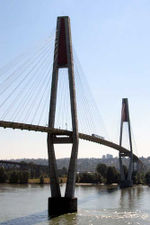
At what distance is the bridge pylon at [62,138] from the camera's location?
3028cm

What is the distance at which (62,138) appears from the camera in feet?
104

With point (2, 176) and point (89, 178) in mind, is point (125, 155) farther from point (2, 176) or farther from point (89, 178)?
point (2, 176)

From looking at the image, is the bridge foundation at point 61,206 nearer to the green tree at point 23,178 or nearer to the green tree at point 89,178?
the green tree at point 23,178

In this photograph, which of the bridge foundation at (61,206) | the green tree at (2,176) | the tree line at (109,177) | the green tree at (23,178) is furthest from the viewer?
the green tree at (2,176)

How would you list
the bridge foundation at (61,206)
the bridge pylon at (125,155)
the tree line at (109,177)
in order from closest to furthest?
the bridge foundation at (61,206) < the bridge pylon at (125,155) < the tree line at (109,177)

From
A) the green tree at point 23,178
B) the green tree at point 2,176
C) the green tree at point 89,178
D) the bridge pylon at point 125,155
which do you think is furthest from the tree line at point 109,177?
the green tree at point 2,176

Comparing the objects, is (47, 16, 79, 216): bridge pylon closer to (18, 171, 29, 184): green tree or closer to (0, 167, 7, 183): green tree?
(18, 171, 29, 184): green tree

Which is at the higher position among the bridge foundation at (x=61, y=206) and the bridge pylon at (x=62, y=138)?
the bridge pylon at (x=62, y=138)

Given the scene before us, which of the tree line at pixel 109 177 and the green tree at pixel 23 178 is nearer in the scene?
Answer: the tree line at pixel 109 177

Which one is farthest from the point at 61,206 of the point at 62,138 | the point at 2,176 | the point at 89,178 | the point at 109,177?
the point at 2,176

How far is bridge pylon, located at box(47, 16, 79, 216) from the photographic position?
1192 inches

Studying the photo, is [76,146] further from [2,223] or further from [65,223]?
[2,223]

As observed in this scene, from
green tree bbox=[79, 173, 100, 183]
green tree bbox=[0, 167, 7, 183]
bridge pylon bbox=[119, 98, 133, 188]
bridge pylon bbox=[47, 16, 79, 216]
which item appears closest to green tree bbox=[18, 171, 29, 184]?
green tree bbox=[0, 167, 7, 183]

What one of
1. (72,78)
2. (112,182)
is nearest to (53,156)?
(72,78)
